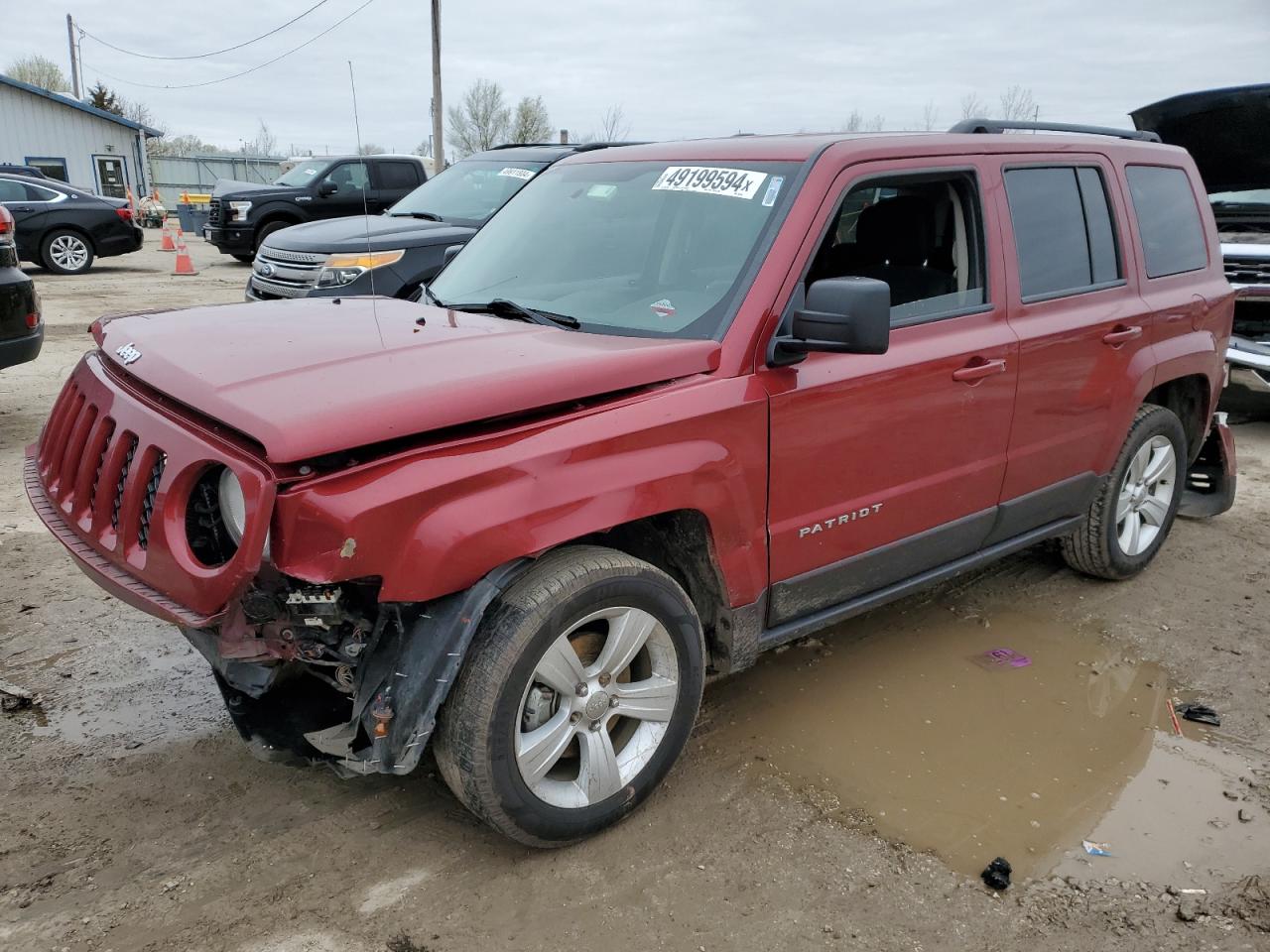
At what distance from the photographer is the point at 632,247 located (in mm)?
3451

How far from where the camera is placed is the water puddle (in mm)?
2926

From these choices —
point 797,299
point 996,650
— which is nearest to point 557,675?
point 797,299

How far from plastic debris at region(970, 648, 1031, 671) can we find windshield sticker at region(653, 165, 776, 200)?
6.91ft

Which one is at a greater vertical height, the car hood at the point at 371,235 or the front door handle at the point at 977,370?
the car hood at the point at 371,235

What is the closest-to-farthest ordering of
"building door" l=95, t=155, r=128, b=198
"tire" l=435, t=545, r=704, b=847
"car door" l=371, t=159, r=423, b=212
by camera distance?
"tire" l=435, t=545, r=704, b=847 → "car door" l=371, t=159, r=423, b=212 → "building door" l=95, t=155, r=128, b=198

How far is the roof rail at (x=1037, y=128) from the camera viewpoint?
13.0 ft

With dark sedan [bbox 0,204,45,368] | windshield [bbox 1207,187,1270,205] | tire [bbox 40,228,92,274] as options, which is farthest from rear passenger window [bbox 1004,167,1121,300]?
tire [bbox 40,228,92,274]

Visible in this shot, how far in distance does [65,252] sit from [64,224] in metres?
0.49

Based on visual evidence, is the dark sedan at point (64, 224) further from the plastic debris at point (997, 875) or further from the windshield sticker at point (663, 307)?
the plastic debris at point (997, 875)

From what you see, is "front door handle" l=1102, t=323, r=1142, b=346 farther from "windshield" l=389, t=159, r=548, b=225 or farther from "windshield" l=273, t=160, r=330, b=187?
"windshield" l=273, t=160, r=330, b=187

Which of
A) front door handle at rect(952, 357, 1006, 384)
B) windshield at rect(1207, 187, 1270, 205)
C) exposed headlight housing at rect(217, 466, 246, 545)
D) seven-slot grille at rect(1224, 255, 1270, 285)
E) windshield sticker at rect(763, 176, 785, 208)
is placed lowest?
exposed headlight housing at rect(217, 466, 246, 545)

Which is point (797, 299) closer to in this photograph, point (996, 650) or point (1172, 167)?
point (996, 650)

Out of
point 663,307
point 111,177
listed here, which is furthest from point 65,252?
point 111,177

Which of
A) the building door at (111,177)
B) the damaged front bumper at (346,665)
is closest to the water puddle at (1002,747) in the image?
the damaged front bumper at (346,665)
